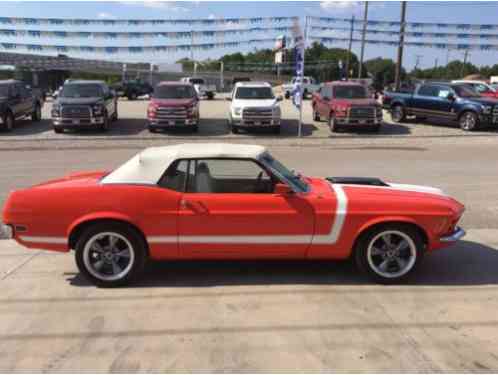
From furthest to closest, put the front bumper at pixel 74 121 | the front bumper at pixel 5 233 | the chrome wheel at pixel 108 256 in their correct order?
the front bumper at pixel 74 121
the front bumper at pixel 5 233
the chrome wheel at pixel 108 256

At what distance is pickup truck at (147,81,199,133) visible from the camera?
57.8 ft

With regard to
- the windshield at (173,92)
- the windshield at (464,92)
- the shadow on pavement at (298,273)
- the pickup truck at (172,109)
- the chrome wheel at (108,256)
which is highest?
the windshield at (464,92)

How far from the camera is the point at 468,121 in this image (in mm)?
19188

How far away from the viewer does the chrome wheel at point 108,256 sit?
470 centimetres

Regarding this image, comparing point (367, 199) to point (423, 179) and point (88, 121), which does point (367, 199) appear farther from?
point (88, 121)

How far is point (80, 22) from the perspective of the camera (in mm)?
26828

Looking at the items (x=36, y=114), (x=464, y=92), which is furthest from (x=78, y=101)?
(x=464, y=92)

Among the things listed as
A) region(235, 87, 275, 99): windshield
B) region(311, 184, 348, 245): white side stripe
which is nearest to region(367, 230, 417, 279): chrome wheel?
region(311, 184, 348, 245): white side stripe

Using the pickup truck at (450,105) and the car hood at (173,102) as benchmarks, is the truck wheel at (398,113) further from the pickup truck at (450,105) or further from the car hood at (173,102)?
the car hood at (173,102)

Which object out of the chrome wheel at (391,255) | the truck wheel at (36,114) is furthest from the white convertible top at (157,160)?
the truck wheel at (36,114)

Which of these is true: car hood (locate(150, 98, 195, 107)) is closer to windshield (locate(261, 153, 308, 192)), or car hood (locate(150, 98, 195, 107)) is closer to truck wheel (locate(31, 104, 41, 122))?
truck wheel (locate(31, 104, 41, 122))

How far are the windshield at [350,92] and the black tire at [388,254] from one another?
14.8m

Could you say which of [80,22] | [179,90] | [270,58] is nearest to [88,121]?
[179,90]

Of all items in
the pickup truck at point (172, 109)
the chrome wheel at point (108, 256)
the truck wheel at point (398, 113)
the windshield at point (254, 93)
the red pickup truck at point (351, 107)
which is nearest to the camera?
the chrome wheel at point (108, 256)
